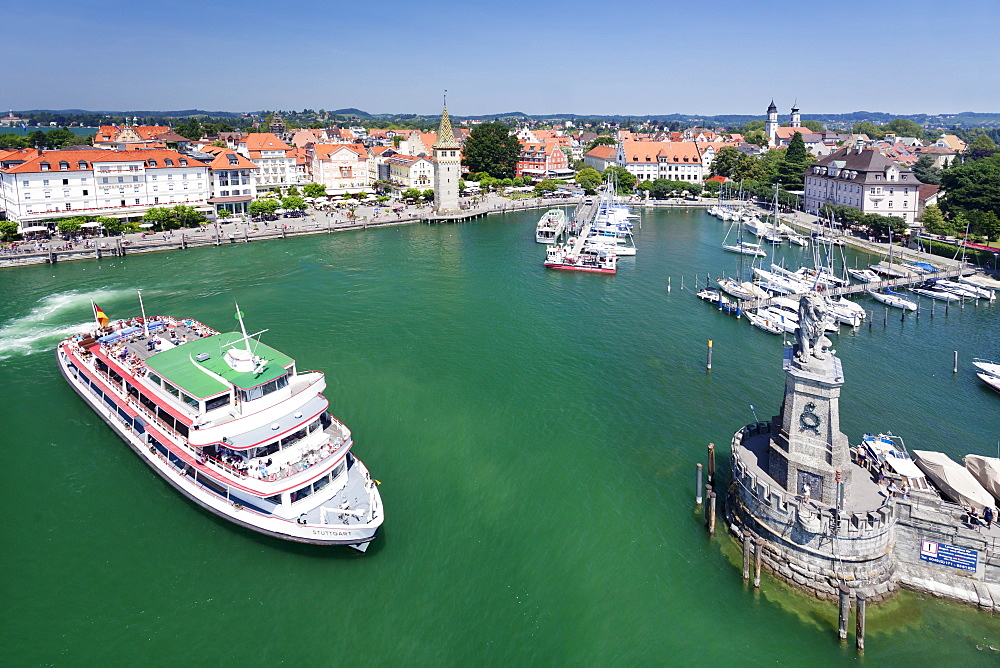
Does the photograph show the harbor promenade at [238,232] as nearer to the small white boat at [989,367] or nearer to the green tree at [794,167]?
the green tree at [794,167]

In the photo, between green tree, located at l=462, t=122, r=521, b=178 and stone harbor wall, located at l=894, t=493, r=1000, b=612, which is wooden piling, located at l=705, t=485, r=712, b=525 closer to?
stone harbor wall, located at l=894, t=493, r=1000, b=612

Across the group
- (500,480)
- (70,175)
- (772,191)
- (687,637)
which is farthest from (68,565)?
(772,191)

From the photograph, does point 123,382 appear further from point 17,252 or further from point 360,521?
point 17,252

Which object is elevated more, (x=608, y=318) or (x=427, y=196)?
(x=427, y=196)

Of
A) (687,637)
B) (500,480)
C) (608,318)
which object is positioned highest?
(608,318)

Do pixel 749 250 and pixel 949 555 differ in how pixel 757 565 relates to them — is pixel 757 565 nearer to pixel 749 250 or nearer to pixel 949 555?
pixel 949 555

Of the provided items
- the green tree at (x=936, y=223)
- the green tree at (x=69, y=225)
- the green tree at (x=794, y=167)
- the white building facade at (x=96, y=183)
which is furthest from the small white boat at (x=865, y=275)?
the green tree at (x=69, y=225)

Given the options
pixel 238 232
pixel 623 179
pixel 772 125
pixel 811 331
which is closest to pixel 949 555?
pixel 811 331
